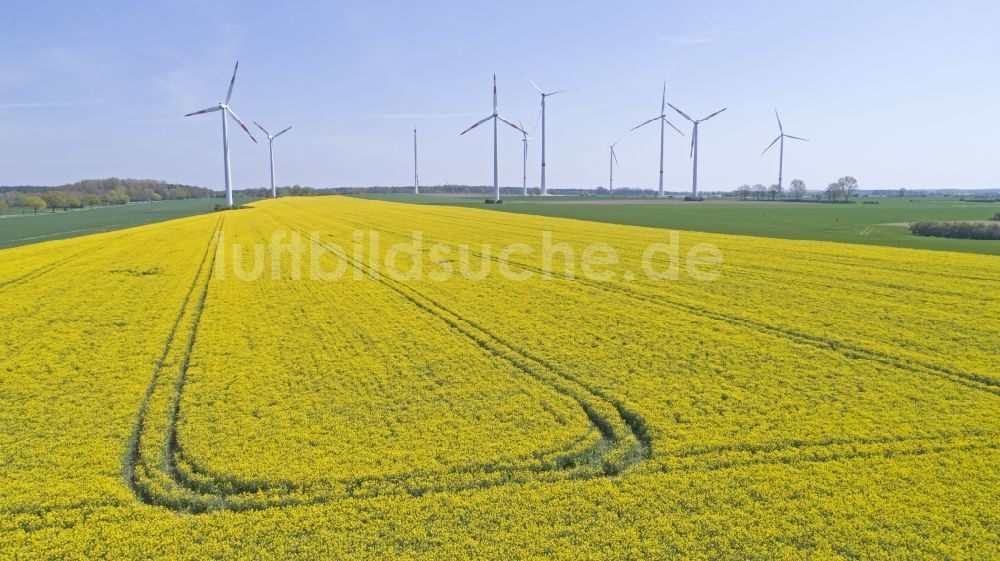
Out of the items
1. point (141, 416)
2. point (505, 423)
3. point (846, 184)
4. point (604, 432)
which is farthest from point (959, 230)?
point (846, 184)

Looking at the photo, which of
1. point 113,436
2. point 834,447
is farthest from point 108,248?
point 834,447

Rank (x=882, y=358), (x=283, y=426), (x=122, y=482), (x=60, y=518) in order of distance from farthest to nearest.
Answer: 1. (x=882, y=358)
2. (x=283, y=426)
3. (x=122, y=482)
4. (x=60, y=518)

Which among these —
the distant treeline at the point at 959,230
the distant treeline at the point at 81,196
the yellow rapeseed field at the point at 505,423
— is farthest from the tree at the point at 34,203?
the distant treeline at the point at 959,230

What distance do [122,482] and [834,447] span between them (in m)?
9.89

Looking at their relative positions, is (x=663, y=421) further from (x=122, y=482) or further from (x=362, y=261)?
(x=362, y=261)

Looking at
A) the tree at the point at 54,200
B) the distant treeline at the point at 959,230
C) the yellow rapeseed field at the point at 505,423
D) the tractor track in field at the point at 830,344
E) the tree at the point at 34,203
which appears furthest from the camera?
the tree at the point at 54,200

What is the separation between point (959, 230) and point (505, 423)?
41.3 meters

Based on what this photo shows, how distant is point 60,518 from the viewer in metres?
7.09

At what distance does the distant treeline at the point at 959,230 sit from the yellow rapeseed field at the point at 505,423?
20.5 m

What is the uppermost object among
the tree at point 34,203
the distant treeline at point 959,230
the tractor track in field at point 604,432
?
the tree at point 34,203

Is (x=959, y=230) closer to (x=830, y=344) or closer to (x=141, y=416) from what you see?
(x=830, y=344)

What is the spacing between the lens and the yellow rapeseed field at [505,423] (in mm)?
6781

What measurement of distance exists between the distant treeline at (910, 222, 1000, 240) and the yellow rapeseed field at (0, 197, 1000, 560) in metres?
20.5

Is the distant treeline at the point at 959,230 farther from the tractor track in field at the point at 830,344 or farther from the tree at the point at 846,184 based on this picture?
the tree at the point at 846,184
